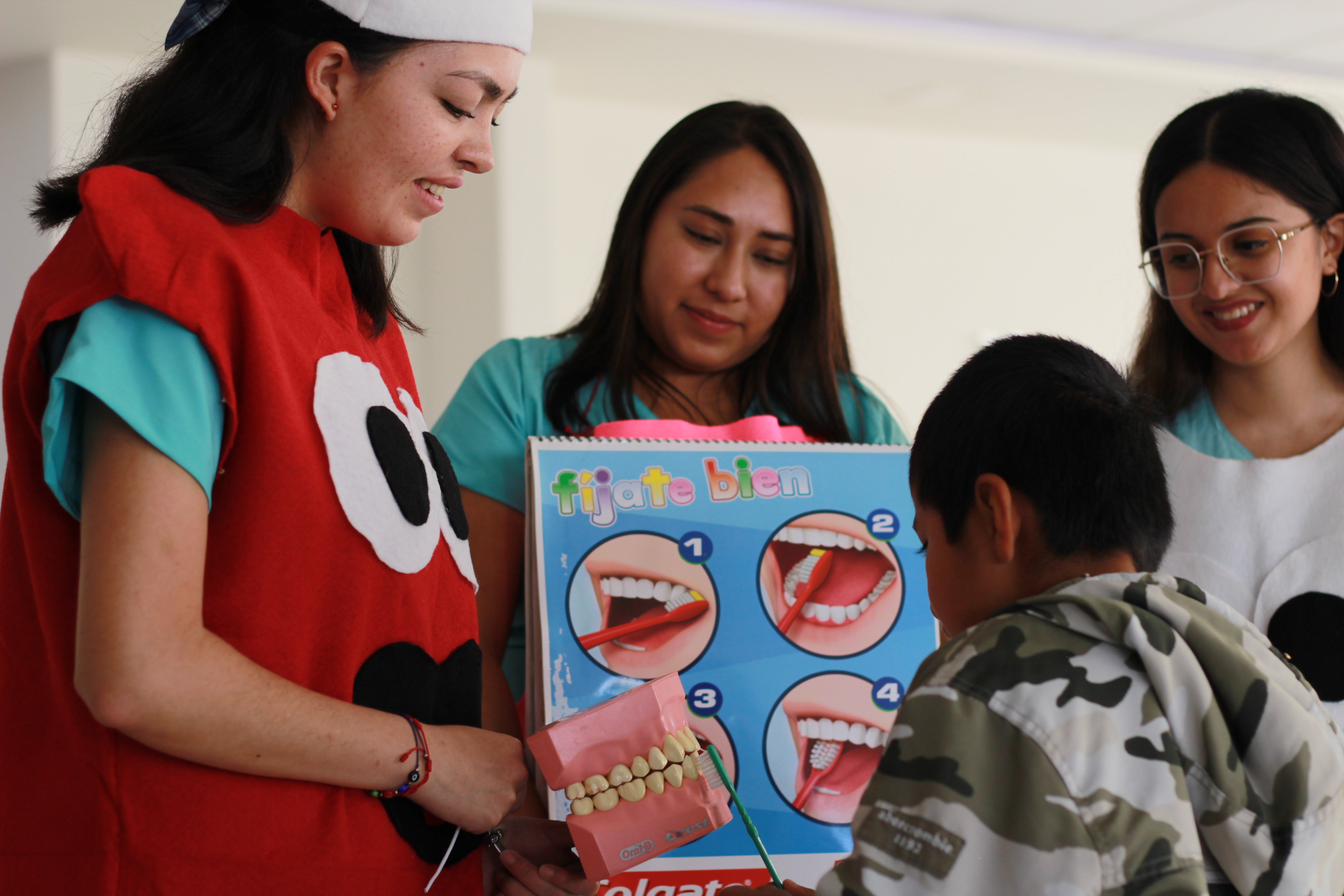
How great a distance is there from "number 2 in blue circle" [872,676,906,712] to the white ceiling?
2.91 m

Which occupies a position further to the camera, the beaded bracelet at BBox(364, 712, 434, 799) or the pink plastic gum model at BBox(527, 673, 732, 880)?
the pink plastic gum model at BBox(527, 673, 732, 880)

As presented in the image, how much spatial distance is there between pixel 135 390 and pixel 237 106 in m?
0.29

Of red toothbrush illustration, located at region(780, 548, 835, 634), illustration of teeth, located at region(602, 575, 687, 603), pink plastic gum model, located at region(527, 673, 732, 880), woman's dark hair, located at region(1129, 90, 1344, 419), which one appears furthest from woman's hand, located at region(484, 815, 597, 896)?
woman's dark hair, located at region(1129, 90, 1344, 419)

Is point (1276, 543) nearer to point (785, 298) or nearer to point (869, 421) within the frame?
point (869, 421)

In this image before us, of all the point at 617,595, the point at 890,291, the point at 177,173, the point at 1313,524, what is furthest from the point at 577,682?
the point at 890,291

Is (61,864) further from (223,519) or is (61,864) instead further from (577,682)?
(577,682)

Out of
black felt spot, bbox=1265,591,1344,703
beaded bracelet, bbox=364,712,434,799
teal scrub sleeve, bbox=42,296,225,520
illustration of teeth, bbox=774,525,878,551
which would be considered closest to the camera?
teal scrub sleeve, bbox=42,296,225,520

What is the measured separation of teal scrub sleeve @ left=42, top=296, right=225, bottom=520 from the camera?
75 cm

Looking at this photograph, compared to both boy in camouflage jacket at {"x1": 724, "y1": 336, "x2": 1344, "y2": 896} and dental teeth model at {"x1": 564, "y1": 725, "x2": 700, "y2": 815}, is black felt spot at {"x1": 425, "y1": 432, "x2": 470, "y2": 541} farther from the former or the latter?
boy in camouflage jacket at {"x1": 724, "y1": 336, "x2": 1344, "y2": 896}

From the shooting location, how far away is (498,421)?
5.08ft

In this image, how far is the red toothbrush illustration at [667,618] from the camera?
1.36 metres

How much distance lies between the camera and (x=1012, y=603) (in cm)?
88

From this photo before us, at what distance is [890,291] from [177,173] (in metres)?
4.24

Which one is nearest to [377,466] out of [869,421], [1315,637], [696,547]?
[696,547]
